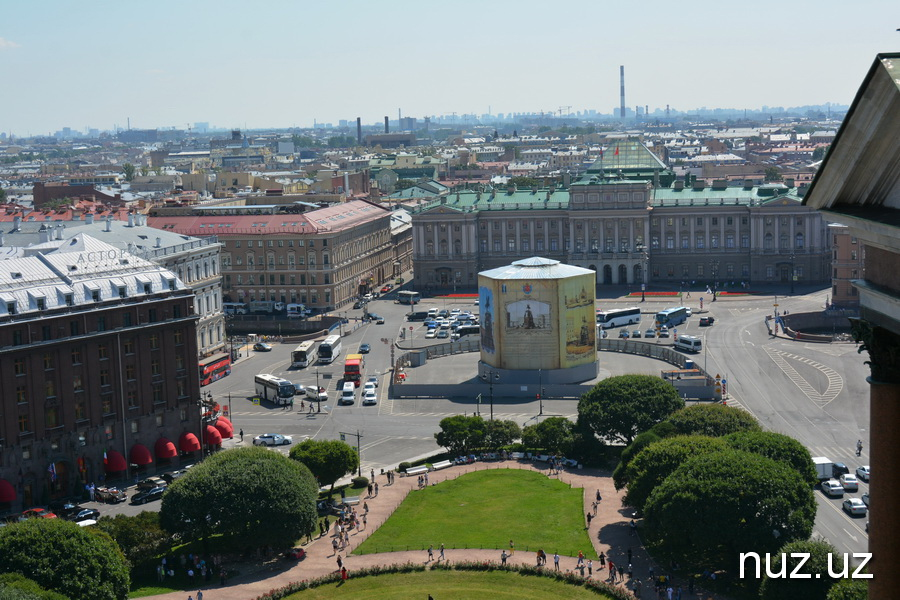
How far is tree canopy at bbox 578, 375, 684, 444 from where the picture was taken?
76750 millimetres

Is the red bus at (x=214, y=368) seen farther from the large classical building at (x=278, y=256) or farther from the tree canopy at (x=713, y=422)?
the tree canopy at (x=713, y=422)

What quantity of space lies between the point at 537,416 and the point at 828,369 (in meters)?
26.9

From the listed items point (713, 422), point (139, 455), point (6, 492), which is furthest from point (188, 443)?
point (713, 422)

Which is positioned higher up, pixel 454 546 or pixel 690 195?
pixel 690 195

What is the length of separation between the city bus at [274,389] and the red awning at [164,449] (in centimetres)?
1718

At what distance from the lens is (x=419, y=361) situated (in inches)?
4220

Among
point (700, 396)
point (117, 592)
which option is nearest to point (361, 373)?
point (700, 396)

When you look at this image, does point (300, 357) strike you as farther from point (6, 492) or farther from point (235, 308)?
point (6, 492)

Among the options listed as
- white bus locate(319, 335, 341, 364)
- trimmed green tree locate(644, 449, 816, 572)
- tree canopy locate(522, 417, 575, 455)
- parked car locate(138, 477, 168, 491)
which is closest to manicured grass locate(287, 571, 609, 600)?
trimmed green tree locate(644, 449, 816, 572)

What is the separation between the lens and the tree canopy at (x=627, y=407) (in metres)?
76.8

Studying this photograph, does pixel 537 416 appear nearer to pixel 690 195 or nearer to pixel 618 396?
pixel 618 396

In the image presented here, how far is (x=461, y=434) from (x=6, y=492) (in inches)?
1099

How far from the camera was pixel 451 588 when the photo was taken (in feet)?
187

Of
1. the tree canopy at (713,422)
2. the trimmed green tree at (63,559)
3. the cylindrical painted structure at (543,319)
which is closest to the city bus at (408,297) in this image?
the cylindrical painted structure at (543,319)
